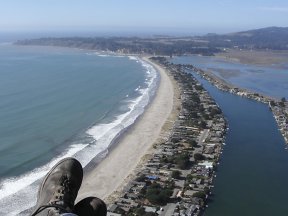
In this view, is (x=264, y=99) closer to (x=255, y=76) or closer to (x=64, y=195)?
(x=255, y=76)

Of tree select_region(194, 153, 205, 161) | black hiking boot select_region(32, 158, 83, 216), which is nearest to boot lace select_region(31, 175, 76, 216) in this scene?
black hiking boot select_region(32, 158, 83, 216)

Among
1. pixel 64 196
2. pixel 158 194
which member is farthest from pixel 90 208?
pixel 158 194

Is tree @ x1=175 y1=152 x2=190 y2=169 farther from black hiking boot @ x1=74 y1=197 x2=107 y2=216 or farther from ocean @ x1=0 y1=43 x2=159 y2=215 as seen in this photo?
black hiking boot @ x1=74 y1=197 x2=107 y2=216

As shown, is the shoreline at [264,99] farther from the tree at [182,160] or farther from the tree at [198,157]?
the tree at [182,160]

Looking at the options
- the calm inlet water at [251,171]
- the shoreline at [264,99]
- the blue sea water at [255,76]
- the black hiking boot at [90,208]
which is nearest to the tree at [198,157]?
the calm inlet water at [251,171]

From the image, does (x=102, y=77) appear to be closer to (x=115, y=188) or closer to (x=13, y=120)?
(x=13, y=120)

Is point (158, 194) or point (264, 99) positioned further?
point (264, 99)
